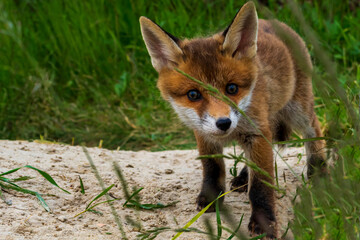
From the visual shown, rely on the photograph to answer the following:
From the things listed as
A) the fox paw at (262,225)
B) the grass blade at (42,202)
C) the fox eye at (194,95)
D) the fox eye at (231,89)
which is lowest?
the fox paw at (262,225)

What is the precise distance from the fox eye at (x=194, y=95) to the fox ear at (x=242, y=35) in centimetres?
37

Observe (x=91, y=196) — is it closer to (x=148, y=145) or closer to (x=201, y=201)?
(x=201, y=201)

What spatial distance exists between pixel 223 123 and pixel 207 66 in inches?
19.1

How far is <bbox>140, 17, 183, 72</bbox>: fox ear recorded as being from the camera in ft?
9.84

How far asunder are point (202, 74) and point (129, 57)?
3.04 metres

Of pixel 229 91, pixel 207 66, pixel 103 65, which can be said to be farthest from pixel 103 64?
pixel 229 91

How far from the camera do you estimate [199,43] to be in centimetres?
309

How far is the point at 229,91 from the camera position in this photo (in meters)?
2.87

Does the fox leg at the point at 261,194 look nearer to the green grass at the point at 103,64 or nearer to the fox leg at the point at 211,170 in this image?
the fox leg at the point at 211,170

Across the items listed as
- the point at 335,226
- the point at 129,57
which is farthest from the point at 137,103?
the point at 335,226

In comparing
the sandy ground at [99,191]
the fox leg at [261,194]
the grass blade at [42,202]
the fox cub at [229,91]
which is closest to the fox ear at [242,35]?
the fox cub at [229,91]

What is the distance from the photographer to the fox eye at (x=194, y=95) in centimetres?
285

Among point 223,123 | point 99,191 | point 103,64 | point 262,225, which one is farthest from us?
point 103,64

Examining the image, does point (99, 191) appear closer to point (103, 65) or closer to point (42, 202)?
point (42, 202)
